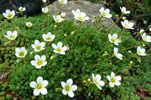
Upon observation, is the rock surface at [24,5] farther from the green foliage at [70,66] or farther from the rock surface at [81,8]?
the green foliage at [70,66]

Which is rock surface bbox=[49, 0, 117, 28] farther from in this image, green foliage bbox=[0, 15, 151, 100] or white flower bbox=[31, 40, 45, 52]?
white flower bbox=[31, 40, 45, 52]

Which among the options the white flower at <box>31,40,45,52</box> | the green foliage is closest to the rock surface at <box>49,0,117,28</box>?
the green foliage

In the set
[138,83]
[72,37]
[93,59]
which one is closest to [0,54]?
[72,37]

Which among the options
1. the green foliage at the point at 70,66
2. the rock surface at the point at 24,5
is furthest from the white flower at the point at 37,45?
the rock surface at the point at 24,5

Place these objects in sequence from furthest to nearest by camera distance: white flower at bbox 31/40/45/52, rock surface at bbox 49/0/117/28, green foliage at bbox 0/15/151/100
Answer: rock surface at bbox 49/0/117/28
green foliage at bbox 0/15/151/100
white flower at bbox 31/40/45/52

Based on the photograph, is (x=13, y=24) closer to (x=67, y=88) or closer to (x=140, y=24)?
(x=67, y=88)
